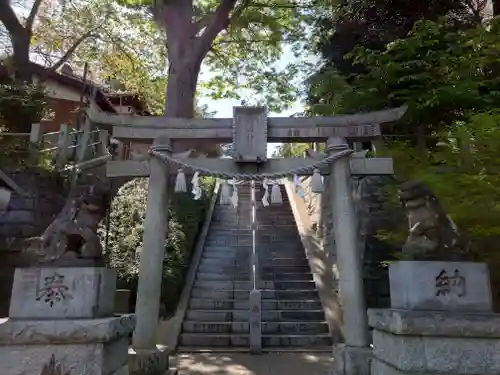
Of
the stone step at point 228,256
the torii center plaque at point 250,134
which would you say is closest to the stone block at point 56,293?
the torii center plaque at point 250,134

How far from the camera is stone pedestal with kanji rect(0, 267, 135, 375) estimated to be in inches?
166

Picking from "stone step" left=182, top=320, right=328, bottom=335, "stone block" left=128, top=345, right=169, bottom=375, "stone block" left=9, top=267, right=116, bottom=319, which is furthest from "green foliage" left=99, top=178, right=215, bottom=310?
"stone block" left=9, top=267, right=116, bottom=319

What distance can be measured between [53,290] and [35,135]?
8691 mm

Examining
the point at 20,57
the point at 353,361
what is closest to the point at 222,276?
the point at 353,361

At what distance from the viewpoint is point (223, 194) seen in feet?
24.0

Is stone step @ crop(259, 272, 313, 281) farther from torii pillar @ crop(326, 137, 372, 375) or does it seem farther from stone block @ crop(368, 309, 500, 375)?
stone block @ crop(368, 309, 500, 375)

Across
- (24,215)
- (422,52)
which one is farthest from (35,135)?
(422,52)

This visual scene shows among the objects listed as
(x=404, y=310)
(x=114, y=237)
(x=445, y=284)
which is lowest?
(x=404, y=310)

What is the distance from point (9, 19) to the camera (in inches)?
558

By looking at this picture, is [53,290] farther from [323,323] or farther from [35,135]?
[35,135]

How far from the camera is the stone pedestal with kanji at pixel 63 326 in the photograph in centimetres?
421

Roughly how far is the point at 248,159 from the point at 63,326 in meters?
4.07

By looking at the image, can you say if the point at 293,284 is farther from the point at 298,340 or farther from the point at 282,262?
the point at 298,340

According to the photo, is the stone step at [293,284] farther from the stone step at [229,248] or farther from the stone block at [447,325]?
the stone block at [447,325]
